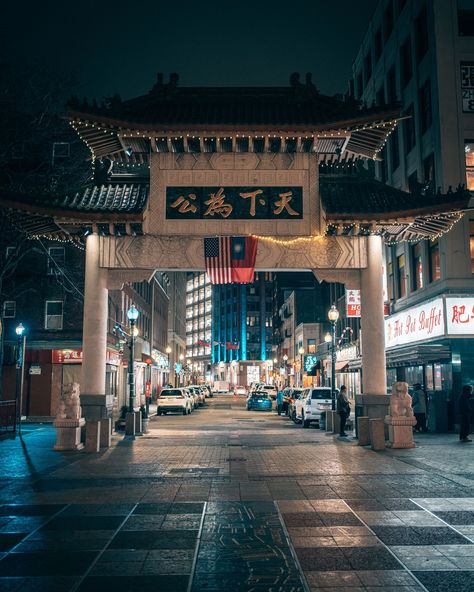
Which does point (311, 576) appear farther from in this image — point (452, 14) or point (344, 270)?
point (452, 14)

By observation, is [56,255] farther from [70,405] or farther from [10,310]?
[70,405]

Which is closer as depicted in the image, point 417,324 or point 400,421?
point 400,421

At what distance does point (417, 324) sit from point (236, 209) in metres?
14.7

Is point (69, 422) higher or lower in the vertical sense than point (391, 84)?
lower

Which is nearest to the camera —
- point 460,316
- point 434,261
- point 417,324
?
point 460,316

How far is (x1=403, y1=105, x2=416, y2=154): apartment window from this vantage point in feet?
106

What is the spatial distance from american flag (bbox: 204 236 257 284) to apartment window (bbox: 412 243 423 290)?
14.7 metres

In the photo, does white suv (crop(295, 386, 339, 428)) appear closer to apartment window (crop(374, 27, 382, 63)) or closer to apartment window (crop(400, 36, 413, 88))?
apartment window (crop(400, 36, 413, 88))

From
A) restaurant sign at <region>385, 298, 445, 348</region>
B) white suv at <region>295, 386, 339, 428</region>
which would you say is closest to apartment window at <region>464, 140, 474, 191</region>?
restaurant sign at <region>385, 298, 445, 348</region>

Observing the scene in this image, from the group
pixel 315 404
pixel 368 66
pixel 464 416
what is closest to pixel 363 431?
pixel 464 416

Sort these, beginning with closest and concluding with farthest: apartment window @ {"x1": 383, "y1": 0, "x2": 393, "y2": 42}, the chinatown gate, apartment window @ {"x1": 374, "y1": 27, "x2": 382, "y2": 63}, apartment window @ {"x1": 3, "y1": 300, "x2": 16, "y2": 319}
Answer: the chinatown gate → apartment window @ {"x1": 3, "y1": 300, "x2": 16, "y2": 319} → apartment window @ {"x1": 383, "y1": 0, "x2": 393, "y2": 42} → apartment window @ {"x1": 374, "y1": 27, "x2": 382, "y2": 63}

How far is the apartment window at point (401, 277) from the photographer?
34412 millimetres

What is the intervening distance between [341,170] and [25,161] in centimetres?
1876

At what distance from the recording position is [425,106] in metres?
30.6
